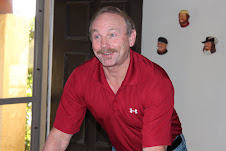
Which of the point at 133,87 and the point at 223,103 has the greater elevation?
the point at 133,87

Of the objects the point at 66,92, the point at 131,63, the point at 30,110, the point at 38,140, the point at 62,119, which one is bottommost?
the point at 38,140

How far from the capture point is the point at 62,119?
156 centimetres

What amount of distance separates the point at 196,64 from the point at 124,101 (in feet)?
5.63

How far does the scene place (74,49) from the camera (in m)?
3.30

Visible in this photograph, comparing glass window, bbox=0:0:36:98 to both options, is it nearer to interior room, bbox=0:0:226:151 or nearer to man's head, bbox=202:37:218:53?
interior room, bbox=0:0:226:151

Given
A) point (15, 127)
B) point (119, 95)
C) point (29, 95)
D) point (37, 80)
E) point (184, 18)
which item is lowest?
point (15, 127)

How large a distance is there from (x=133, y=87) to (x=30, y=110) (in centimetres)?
185

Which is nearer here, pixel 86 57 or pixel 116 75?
pixel 116 75

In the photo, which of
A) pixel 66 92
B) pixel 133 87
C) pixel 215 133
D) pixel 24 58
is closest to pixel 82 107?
pixel 66 92

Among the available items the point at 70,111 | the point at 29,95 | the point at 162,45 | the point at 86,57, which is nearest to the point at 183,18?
the point at 162,45

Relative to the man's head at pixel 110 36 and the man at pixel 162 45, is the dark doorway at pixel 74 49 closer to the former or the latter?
the man at pixel 162 45

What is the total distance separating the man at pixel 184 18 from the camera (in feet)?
10.1

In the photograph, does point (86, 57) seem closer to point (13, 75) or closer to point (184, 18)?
point (13, 75)

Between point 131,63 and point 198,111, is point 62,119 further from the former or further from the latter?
point 198,111
